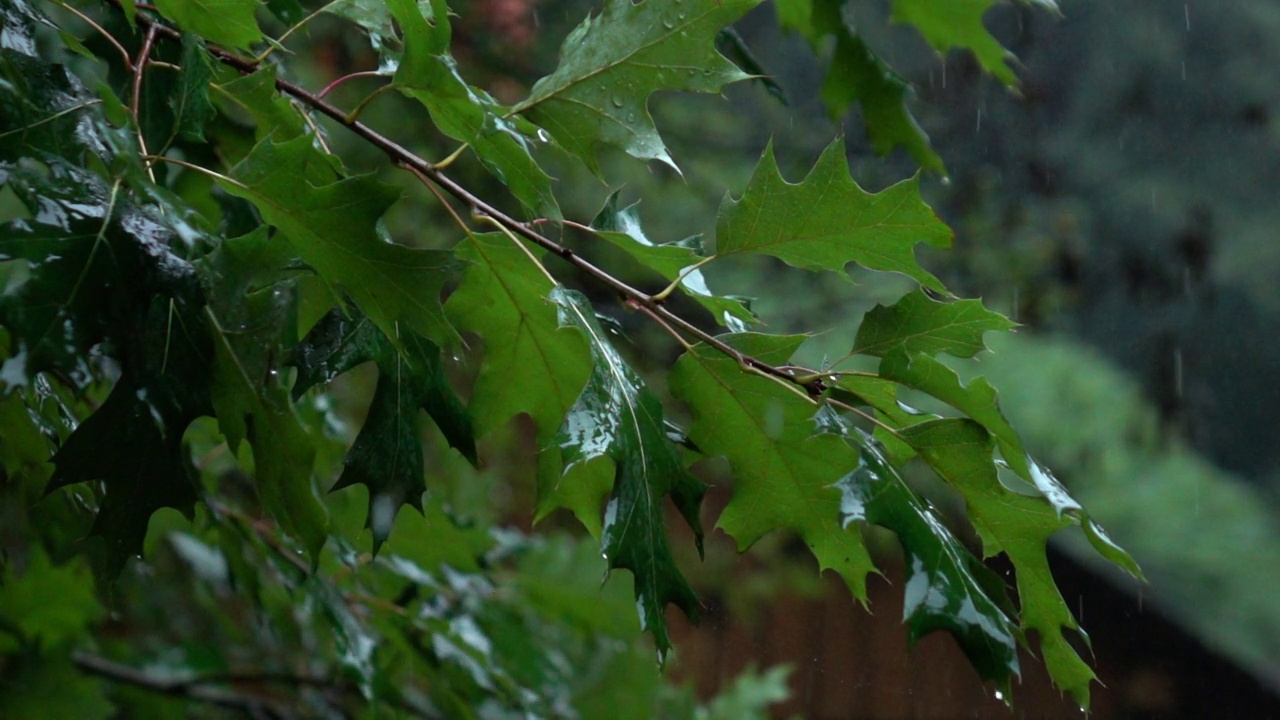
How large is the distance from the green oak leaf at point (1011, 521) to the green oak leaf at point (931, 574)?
0.6 inches

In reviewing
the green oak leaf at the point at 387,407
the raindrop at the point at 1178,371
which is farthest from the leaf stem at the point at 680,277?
the raindrop at the point at 1178,371

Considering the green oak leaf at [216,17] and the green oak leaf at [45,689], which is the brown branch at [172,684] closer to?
the green oak leaf at [45,689]

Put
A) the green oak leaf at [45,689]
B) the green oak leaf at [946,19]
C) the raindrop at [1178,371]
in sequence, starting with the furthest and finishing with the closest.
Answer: the raindrop at [1178,371], the green oak leaf at [45,689], the green oak leaf at [946,19]

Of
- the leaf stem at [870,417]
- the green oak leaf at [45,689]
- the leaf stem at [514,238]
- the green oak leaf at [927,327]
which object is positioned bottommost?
the green oak leaf at [45,689]

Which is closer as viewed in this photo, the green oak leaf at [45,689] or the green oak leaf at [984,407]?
the green oak leaf at [984,407]

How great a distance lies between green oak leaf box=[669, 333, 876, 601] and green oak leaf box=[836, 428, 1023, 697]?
0.02 metres

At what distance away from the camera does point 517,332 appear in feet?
1.98

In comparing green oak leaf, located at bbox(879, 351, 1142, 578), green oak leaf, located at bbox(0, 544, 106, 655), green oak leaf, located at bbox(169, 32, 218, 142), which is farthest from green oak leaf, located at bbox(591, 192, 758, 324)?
green oak leaf, located at bbox(0, 544, 106, 655)

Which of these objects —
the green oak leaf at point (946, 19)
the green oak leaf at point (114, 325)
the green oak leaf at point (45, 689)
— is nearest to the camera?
the green oak leaf at point (114, 325)

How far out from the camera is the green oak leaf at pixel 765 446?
0.57m

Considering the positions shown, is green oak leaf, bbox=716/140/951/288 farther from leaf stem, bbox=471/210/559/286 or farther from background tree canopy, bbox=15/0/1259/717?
leaf stem, bbox=471/210/559/286

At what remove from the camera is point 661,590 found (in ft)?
1.89

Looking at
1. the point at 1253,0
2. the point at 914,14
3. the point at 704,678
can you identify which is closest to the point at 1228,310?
the point at 1253,0

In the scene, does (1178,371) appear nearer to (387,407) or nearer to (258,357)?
(387,407)
